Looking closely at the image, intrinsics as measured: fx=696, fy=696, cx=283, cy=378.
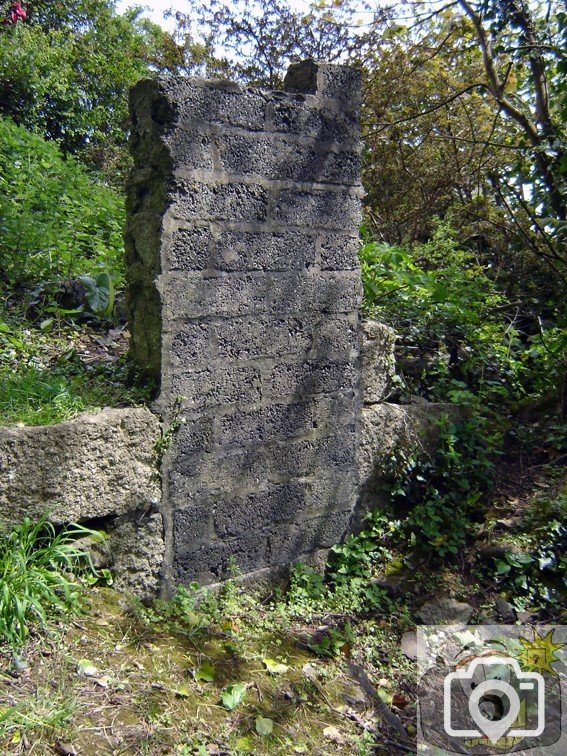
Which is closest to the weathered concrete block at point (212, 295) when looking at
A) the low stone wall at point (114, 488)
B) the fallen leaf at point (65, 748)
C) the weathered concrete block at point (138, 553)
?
the low stone wall at point (114, 488)

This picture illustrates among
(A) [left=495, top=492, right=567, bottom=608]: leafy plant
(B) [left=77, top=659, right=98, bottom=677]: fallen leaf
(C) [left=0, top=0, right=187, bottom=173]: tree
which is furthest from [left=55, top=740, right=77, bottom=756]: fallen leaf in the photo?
(C) [left=0, top=0, right=187, bottom=173]: tree

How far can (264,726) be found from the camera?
2.62 metres

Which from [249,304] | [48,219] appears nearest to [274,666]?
[249,304]

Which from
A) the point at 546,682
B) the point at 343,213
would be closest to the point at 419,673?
the point at 546,682

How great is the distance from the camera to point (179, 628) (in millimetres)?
2977

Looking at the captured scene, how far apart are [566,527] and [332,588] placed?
1357 mm

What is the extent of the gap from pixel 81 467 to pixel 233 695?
3.54 feet

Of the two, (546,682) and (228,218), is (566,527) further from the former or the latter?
(228,218)

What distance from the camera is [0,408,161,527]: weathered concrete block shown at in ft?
8.80

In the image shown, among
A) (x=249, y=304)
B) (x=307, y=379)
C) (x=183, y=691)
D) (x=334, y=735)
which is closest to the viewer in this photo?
(x=183, y=691)

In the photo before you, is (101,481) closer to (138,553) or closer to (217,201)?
(138,553)

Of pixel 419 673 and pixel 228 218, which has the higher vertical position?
pixel 228 218

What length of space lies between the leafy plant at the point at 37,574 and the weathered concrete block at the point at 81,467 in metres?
0.07

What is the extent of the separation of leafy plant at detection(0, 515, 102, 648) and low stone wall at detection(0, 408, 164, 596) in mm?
64
